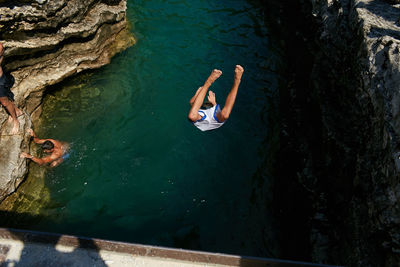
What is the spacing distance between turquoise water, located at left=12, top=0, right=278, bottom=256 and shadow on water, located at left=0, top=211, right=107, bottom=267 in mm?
1746

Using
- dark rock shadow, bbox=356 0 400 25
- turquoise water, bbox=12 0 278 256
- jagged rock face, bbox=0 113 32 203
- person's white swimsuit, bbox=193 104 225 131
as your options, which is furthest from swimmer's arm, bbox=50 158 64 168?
dark rock shadow, bbox=356 0 400 25

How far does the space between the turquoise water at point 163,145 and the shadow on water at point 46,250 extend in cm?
175

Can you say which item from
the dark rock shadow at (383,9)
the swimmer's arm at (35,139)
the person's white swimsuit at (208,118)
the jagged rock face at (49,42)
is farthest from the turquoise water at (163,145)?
the dark rock shadow at (383,9)

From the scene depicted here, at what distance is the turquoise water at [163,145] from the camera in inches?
249

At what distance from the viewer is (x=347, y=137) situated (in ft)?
18.0

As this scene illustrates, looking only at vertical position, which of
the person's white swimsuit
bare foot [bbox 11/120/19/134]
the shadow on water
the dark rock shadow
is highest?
the dark rock shadow

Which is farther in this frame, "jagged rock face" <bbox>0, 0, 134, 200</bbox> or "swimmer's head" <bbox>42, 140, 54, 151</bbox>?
"swimmer's head" <bbox>42, 140, 54, 151</bbox>

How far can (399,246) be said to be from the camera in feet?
12.5

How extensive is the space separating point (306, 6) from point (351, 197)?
6.68m

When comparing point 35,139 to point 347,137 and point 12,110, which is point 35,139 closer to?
point 12,110

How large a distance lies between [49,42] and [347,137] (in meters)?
7.13

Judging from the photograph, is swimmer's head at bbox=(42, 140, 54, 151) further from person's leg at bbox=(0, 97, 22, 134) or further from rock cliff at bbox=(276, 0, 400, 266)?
rock cliff at bbox=(276, 0, 400, 266)

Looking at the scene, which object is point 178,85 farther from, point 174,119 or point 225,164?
point 225,164

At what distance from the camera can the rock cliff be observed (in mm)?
4211
